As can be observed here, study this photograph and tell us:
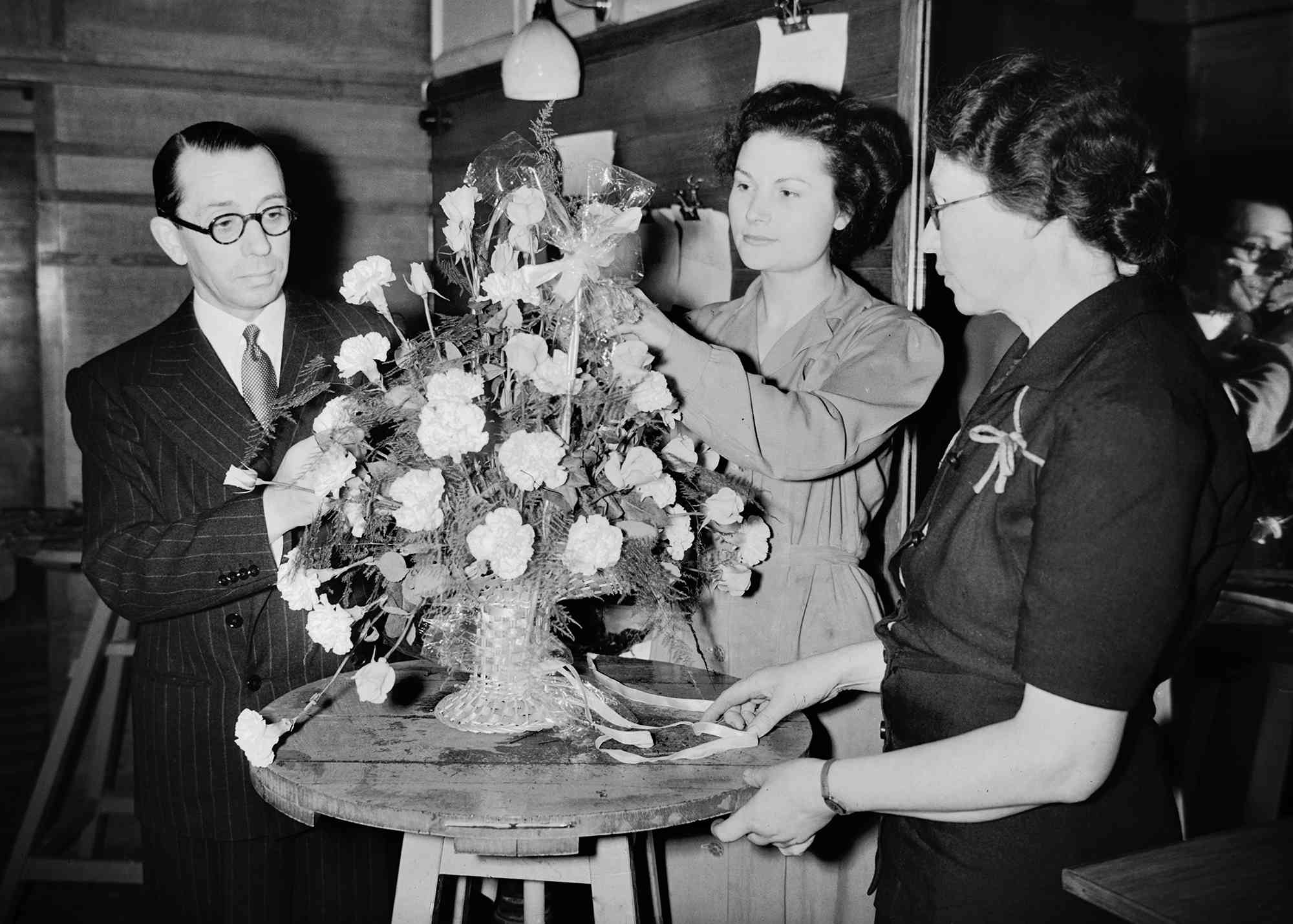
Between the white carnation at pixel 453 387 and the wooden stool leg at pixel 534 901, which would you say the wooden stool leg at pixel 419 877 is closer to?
the wooden stool leg at pixel 534 901

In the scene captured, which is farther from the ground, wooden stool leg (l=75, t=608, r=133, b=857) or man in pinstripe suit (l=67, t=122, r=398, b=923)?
man in pinstripe suit (l=67, t=122, r=398, b=923)

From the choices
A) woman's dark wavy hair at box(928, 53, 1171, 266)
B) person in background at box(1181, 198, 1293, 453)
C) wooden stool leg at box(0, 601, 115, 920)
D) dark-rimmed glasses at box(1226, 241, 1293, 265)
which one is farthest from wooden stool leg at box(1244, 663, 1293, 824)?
wooden stool leg at box(0, 601, 115, 920)

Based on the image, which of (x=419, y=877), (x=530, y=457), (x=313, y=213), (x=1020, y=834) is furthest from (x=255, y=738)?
(x=313, y=213)

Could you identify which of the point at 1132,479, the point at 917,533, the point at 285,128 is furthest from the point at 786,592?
the point at 285,128

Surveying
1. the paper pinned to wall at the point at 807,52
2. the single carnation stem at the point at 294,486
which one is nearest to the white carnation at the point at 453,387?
the single carnation stem at the point at 294,486

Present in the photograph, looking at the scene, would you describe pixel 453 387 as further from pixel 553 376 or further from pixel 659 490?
pixel 659 490

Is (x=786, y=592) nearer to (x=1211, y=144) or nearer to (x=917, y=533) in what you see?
(x=917, y=533)

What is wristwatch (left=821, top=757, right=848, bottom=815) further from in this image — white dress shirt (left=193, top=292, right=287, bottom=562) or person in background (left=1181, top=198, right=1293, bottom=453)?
person in background (left=1181, top=198, right=1293, bottom=453)

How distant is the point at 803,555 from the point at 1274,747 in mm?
1550

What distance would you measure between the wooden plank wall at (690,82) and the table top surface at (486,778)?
1.37m

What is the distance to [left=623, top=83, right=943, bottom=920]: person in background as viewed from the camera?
2.06 m

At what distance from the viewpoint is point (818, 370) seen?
6.95ft

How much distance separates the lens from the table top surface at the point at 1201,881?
1091 mm

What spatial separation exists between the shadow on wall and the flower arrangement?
10.4ft
